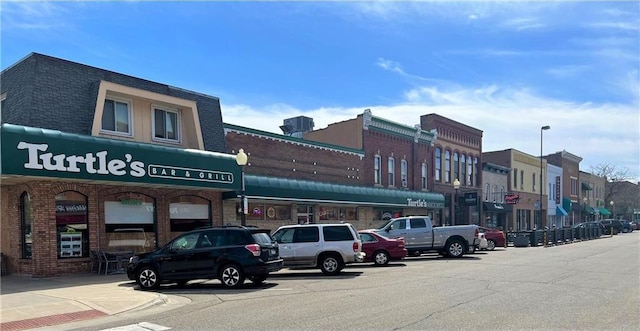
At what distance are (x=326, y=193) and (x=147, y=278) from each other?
535 inches

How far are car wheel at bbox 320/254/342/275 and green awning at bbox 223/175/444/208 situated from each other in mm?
6115

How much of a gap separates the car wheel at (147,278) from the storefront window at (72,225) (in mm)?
4249

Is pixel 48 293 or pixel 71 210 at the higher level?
pixel 71 210

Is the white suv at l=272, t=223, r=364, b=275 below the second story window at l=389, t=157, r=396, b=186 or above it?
below

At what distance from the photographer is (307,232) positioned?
54.5 feet

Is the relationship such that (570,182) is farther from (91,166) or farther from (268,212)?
(91,166)

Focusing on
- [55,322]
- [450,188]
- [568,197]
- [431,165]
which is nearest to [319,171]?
[431,165]

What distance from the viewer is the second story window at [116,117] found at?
58.6 ft

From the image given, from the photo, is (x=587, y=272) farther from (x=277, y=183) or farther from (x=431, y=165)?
(x=431, y=165)

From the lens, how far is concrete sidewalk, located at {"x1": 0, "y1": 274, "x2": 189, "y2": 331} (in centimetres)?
941

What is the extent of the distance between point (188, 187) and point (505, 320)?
44.2 feet

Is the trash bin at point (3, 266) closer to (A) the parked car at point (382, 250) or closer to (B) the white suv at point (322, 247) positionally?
(B) the white suv at point (322, 247)

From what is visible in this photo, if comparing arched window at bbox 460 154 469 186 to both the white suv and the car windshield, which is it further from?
the car windshield

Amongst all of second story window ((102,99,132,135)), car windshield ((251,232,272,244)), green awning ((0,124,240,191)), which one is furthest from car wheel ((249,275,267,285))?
second story window ((102,99,132,135))
